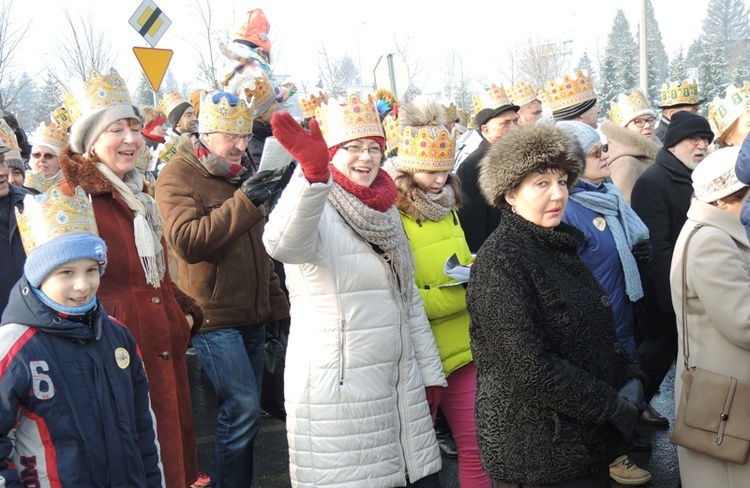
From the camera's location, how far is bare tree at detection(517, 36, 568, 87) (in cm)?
4962

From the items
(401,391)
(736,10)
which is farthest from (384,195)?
(736,10)

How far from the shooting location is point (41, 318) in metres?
2.98

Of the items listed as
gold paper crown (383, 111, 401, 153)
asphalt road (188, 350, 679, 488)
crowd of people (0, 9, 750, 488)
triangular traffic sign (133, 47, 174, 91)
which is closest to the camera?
crowd of people (0, 9, 750, 488)

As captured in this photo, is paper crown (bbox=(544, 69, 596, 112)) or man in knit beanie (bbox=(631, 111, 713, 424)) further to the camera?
paper crown (bbox=(544, 69, 596, 112))

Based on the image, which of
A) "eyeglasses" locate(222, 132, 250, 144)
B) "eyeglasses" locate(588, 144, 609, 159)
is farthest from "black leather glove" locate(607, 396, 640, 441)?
"eyeglasses" locate(222, 132, 250, 144)

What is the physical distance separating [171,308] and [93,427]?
0.96 meters

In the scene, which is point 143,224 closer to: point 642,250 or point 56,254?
point 56,254

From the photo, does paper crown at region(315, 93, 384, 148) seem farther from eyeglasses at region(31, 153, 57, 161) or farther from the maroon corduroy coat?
eyeglasses at region(31, 153, 57, 161)

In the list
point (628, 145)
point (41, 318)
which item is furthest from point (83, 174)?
point (628, 145)

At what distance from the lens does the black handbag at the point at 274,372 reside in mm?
4734

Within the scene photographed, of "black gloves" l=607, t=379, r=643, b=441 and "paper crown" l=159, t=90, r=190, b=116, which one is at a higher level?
"paper crown" l=159, t=90, r=190, b=116

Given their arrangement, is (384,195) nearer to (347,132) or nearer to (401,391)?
(347,132)

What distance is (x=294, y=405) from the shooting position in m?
3.66

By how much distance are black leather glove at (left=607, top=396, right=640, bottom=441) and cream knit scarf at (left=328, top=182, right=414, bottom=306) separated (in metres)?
1.14
